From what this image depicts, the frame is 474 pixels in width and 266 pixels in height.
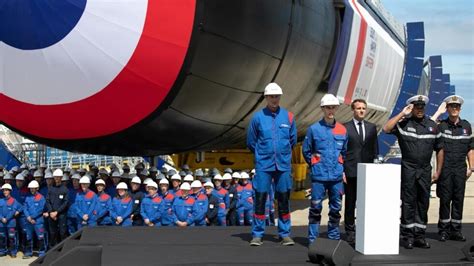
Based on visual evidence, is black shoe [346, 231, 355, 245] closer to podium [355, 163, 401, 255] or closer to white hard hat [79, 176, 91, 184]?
podium [355, 163, 401, 255]

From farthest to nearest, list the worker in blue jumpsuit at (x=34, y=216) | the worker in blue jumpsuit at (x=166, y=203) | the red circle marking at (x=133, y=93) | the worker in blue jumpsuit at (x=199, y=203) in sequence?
the worker in blue jumpsuit at (x=34, y=216) → the worker in blue jumpsuit at (x=199, y=203) → the worker in blue jumpsuit at (x=166, y=203) → the red circle marking at (x=133, y=93)

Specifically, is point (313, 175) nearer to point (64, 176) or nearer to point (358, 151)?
point (358, 151)

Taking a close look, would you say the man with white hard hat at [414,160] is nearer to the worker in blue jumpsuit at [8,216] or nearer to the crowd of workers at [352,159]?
the crowd of workers at [352,159]

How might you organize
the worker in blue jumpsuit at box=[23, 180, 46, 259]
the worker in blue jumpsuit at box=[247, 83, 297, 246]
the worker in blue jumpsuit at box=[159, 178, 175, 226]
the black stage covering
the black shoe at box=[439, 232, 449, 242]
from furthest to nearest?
the worker in blue jumpsuit at box=[23, 180, 46, 259], the worker in blue jumpsuit at box=[159, 178, 175, 226], the black shoe at box=[439, 232, 449, 242], the worker in blue jumpsuit at box=[247, 83, 297, 246], the black stage covering

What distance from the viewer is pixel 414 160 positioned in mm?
5070

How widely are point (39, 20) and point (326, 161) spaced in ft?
10.2

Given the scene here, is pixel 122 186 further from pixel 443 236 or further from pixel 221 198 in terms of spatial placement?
pixel 443 236

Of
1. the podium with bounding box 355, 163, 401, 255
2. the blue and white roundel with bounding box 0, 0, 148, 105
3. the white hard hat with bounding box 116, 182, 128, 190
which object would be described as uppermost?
the blue and white roundel with bounding box 0, 0, 148, 105

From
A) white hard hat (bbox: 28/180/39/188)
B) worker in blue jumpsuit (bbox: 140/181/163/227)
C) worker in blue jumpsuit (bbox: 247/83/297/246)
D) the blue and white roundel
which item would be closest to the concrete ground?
white hard hat (bbox: 28/180/39/188)

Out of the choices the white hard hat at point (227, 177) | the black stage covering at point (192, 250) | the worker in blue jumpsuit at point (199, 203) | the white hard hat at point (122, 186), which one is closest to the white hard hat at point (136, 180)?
the white hard hat at point (122, 186)

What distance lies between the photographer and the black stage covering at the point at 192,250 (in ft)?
14.1

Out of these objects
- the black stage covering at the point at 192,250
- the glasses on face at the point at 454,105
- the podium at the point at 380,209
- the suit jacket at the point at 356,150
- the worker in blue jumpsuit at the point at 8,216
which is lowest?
the worker in blue jumpsuit at the point at 8,216

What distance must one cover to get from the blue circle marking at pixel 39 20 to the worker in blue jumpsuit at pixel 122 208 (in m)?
3.16

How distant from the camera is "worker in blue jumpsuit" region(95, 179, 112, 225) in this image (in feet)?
29.9
